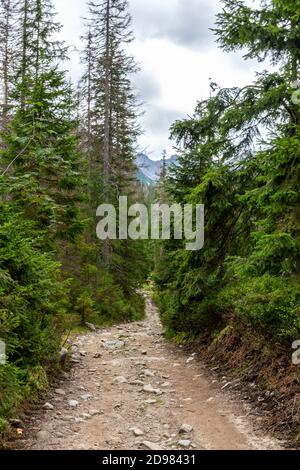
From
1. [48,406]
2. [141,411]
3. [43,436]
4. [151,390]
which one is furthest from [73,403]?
[151,390]

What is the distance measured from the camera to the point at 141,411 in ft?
21.8

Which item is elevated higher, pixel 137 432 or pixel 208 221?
pixel 208 221

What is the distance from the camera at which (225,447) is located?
5074mm

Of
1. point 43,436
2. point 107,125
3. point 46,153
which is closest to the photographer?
point 43,436

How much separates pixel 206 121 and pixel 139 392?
6.92 metres

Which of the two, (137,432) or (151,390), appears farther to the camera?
(151,390)

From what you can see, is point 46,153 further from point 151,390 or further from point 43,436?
point 43,436

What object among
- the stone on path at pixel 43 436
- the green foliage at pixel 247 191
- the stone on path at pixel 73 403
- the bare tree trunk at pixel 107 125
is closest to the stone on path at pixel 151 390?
the stone on path at pixel 73 403

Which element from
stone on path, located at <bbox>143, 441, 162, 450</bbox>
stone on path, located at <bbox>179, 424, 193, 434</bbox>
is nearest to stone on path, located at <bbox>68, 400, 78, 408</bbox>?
stone on path, located at <bbox>143, 441, 162, 450</bbox>

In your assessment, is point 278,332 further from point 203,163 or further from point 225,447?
point 203,163

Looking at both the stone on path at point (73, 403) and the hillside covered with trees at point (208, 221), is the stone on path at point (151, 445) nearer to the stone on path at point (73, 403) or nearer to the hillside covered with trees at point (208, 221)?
the hillside covered with trees at point (208, 221)

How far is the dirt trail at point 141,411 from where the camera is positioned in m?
5.28

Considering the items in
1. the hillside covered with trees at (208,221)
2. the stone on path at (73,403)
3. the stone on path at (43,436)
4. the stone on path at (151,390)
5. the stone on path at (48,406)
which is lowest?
the stone on path at (151,390)
